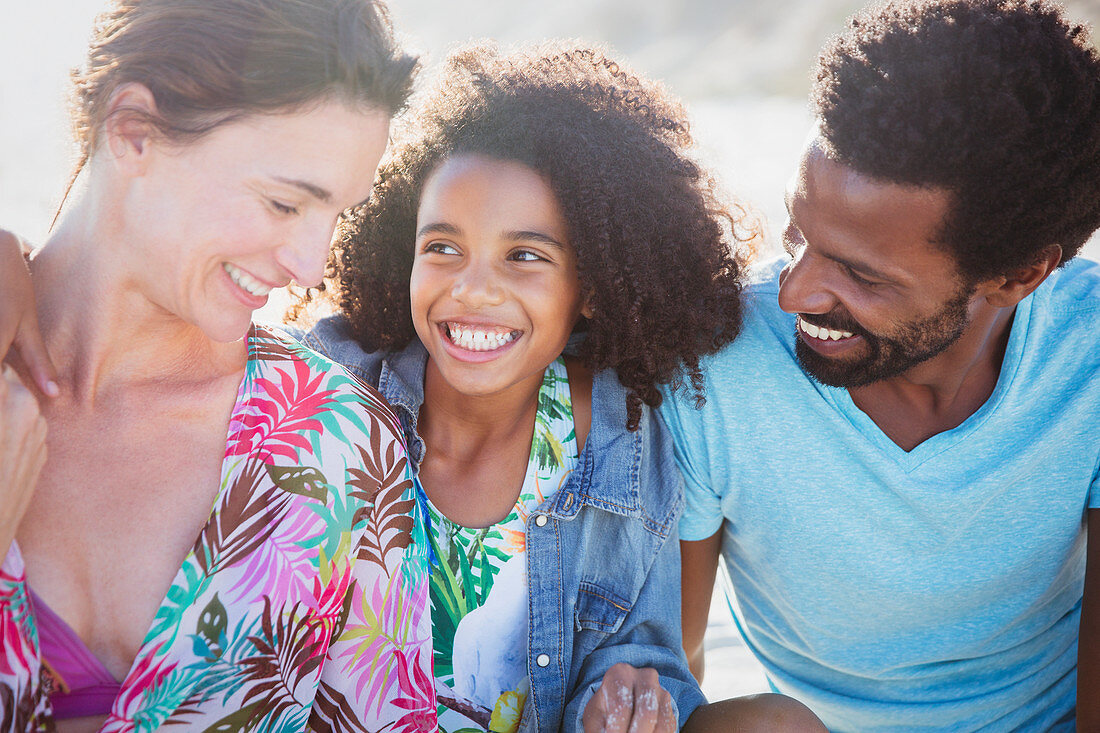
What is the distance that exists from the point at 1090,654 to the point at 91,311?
2.23 m

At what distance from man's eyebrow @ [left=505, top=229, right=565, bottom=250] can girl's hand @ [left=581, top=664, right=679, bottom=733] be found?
100 cm

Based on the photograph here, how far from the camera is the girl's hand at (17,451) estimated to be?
1498 mm

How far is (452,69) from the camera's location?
2576 millimetres

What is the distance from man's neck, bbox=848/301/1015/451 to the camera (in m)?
2.38

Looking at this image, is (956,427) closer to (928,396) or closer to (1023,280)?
(928,396)

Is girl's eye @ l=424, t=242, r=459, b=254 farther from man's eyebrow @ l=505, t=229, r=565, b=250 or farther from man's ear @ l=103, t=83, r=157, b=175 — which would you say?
man's ear @ l=103, t=83, r=157, b=175

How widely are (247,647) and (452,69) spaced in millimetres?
1578

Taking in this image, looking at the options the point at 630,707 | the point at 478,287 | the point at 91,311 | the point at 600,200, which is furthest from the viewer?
the point at 600,200

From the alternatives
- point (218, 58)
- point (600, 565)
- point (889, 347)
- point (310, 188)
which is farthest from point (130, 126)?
point (889, 347)

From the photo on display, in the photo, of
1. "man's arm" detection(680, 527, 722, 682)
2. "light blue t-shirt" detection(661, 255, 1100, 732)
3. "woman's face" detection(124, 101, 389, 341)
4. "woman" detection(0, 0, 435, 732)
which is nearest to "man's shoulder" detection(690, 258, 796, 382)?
"light blue t-shirt" detection(661, 255, 1100, 732)

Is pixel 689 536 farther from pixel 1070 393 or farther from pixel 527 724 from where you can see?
pixel 1070 393

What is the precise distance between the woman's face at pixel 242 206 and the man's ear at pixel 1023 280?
1.50m

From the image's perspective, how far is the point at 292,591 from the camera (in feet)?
5.85

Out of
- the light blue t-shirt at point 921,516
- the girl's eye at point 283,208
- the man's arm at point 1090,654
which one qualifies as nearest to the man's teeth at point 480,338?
the light blue t-shirt at point 921,516
